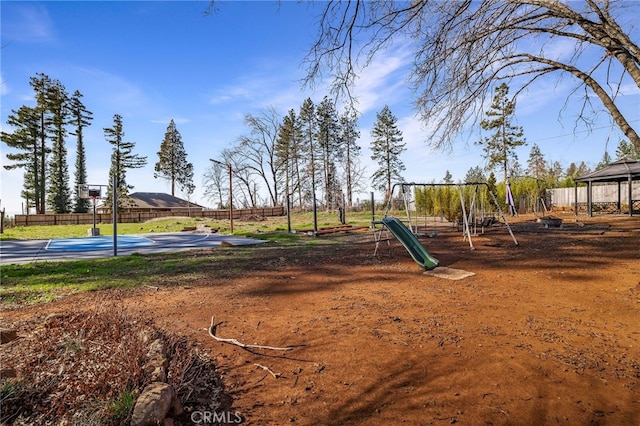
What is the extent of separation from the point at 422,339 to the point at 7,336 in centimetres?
364

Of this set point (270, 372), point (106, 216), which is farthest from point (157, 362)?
point (106, 216)

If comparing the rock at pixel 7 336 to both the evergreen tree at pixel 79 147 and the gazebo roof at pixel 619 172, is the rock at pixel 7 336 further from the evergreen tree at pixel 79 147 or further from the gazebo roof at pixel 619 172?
the evergreen tree at pixel 79 147

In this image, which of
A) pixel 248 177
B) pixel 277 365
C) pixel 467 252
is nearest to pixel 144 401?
pixel 277 365

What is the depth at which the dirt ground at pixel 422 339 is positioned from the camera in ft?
6.84

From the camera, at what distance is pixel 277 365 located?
2662 mm

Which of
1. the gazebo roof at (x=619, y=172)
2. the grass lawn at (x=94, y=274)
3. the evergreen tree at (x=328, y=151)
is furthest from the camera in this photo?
the evergreen tree at (x=328, y=151)

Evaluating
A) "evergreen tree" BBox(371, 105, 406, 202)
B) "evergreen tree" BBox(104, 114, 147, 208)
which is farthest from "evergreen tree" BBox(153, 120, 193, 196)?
"evergreen tree" BBox(371, 105, 406, 202)

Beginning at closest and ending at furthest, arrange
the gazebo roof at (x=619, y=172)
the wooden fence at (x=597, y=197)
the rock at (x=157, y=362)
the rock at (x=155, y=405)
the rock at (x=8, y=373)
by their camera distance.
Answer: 1. the rock at (x=155, y=405)
2. the rock at (x=8, y=373)
3. the rock at (x=157, y=362)
4. the gazebo roof at (x=619, y=172)
5. the wooden fence at (x=597, y=197)

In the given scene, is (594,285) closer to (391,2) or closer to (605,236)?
(391,2)

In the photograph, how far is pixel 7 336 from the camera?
283 cm

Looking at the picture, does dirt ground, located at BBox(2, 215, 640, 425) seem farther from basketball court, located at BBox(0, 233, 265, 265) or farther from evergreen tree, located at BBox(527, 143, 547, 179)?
evergreen tree, located at BBox(527, 143, 547, 179)

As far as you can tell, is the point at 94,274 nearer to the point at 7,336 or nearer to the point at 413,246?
the point at 7,336

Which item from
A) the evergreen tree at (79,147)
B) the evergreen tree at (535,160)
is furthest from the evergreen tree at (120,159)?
the evergreen tree at (535,160)

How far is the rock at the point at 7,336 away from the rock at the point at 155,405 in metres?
1.80
